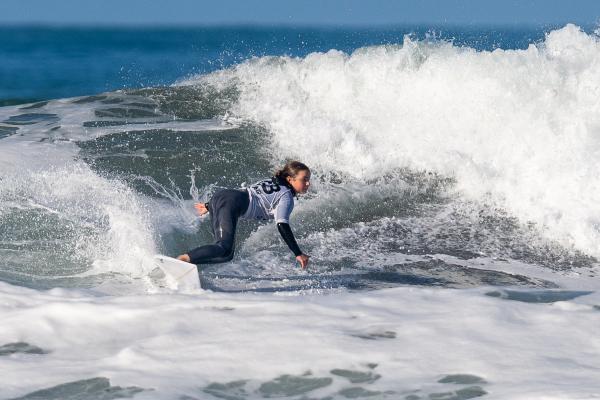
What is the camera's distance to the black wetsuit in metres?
7.49

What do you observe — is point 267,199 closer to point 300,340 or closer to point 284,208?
point 284,208

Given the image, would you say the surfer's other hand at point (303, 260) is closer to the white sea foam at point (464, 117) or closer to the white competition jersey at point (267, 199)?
the white competition jersey at point (267, 199)

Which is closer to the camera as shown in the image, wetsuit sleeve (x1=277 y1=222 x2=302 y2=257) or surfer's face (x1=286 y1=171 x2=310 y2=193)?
wetsuit sleeve (x1=277 y1=222 x2=302 y2=257)

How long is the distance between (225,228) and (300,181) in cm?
78

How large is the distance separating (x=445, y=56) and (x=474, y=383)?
32.7ft

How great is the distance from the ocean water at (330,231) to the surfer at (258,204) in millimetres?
363

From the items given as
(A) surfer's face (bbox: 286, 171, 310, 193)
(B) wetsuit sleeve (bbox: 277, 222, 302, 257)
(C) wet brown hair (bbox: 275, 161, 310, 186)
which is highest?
(C) wet brown hair (bbox: 275, 161, 310, 186)

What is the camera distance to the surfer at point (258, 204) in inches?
307

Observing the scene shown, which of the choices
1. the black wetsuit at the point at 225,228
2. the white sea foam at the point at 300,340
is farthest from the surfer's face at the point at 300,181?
the white sea foam at the point at 300,340

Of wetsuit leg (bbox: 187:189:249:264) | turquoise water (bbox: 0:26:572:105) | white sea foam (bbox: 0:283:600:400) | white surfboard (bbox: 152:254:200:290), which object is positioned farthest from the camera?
turquoise water (bbox: 0:26:572:105)

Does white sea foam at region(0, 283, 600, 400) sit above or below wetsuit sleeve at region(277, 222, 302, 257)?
below

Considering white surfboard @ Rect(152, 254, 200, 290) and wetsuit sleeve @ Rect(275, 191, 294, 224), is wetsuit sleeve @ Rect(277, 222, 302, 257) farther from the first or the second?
white surfboard @ Rect(152, 254, 200, 290)

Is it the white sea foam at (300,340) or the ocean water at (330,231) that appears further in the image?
the ocean water at (330,231)

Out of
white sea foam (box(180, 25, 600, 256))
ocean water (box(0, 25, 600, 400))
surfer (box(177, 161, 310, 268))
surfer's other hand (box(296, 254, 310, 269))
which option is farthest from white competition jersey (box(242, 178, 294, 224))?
white sea foam (box(180, 25, 600, 256))
